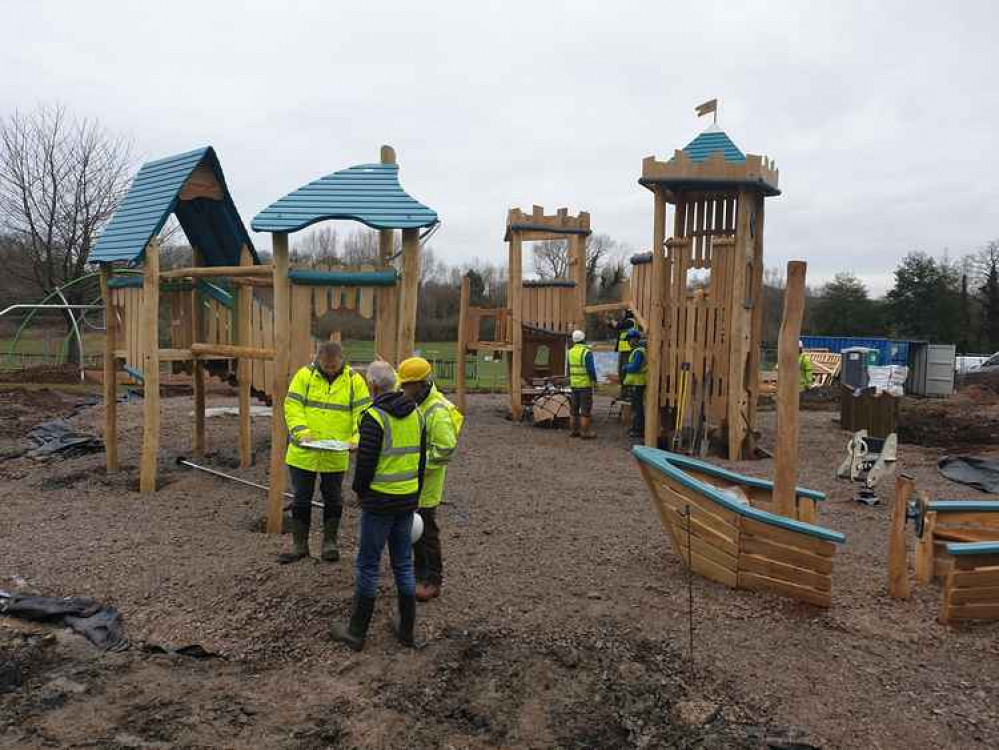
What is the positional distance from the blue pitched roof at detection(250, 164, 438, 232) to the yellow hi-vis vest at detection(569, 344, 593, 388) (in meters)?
6.26

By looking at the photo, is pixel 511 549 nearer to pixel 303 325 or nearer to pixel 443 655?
pixel 443 655

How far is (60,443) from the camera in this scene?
11.1 metres

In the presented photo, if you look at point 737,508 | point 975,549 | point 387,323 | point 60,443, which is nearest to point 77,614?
point 387,323

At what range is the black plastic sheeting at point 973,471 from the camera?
9.96 metres

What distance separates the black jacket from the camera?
173 inches

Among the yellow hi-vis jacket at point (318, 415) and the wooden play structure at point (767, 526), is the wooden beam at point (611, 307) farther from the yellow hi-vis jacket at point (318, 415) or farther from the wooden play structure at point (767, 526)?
the yellow hi-vis jacket at point (318, 415)

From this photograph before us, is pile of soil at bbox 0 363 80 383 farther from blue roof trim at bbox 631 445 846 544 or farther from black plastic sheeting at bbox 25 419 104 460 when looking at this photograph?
blue roof trim at bbox 631 445 846 544

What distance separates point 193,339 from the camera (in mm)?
9453

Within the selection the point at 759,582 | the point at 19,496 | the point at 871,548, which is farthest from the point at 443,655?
the point at 19,496

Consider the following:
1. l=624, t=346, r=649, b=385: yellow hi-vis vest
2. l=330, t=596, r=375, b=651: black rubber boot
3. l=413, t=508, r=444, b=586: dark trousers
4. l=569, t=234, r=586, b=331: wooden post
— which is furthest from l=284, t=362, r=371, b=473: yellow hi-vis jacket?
l=569, t=234, r=586, b=331: wooden post

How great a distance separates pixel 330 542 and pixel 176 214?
5409mm

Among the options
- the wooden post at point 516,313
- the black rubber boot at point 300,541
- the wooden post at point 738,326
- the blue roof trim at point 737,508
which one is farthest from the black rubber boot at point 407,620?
the wooden post at point 516,313

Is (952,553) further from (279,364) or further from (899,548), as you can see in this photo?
(279,364)

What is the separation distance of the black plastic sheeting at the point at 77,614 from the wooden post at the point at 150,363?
2.92 metres
